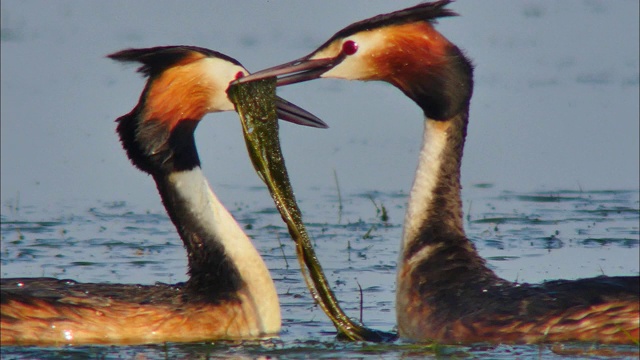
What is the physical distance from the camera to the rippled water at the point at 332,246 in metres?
8.11

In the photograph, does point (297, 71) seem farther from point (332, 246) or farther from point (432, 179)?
point (332, 246)

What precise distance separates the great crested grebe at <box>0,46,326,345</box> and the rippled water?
0.19 m

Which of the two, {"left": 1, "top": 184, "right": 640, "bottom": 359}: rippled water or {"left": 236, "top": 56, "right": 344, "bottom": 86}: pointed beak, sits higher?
{"left": 236, "top": 56, "right": 344, "bottom": 86}: pointed beak

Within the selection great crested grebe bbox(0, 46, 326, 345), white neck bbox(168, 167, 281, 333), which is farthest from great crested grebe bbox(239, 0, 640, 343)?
white neck bbox(168, 167, 281, 333)

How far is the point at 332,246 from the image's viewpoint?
34.2 ft

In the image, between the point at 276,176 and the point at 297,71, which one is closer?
the point at 276,176

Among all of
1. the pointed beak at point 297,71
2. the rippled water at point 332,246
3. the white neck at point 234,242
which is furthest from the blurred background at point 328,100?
the pointed beak at point 297,71

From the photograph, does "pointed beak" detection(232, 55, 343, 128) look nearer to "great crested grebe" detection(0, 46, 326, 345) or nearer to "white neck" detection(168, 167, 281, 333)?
"great crested grebe" detection(0, 46, 326, 345)

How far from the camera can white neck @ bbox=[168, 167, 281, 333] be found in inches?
340

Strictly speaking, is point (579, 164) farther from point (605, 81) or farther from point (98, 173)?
point (98, 173)

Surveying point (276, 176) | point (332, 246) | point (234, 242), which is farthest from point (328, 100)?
point (276, 176)

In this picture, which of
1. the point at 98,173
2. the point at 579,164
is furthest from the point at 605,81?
the point at 98,173

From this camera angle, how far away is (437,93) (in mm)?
8414

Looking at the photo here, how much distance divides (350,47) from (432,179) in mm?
852
